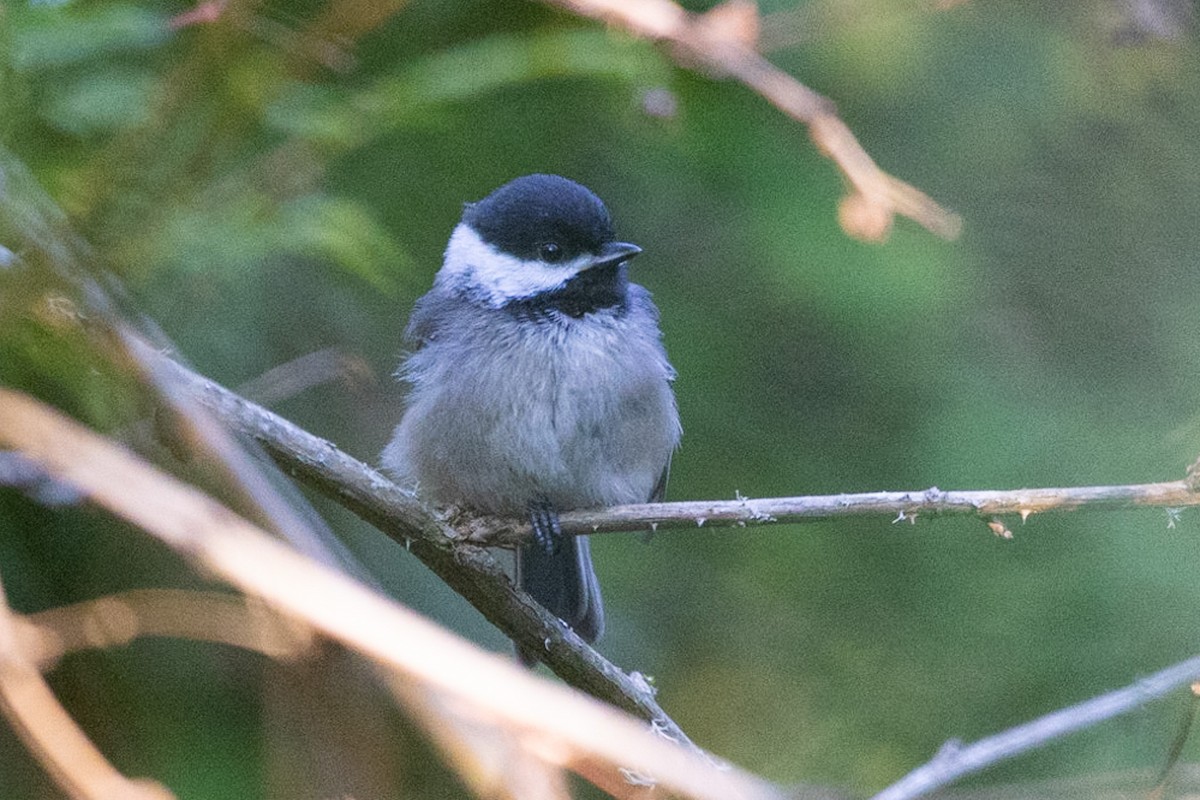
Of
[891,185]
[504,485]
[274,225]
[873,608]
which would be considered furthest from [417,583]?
[891,185]

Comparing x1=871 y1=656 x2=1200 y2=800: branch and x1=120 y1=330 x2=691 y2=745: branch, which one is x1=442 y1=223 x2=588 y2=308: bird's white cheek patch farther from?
x1=871 y1=656 x2=1200 y2=800: branch

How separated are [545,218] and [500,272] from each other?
17cm

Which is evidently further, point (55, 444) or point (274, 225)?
point (274, 225)

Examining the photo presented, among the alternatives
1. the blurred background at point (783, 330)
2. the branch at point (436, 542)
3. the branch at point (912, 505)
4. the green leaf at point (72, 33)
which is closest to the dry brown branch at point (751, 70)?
the blurred background at point (783, 330)

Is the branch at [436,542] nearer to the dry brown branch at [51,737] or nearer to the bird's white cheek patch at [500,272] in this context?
the dry brown branch at [51,737]

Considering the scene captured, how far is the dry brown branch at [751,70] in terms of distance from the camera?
6.73 feet

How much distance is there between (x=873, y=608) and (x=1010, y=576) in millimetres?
391

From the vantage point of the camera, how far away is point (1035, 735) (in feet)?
5.10

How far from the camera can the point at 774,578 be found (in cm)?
375

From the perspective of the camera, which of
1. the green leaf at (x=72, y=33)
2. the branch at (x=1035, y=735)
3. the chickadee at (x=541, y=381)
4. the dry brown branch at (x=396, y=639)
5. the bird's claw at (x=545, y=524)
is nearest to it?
the dry brown branch at (x=396, y=639)

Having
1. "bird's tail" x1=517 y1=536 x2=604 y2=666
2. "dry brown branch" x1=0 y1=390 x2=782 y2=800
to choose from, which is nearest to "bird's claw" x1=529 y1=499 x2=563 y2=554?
"bird's tail" x1=517 y1=536 x2=604 y2=666

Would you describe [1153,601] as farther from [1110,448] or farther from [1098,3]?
[1098,3]

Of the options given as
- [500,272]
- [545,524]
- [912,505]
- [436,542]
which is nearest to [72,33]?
[500,272]

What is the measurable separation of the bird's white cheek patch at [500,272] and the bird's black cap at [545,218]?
26mm
